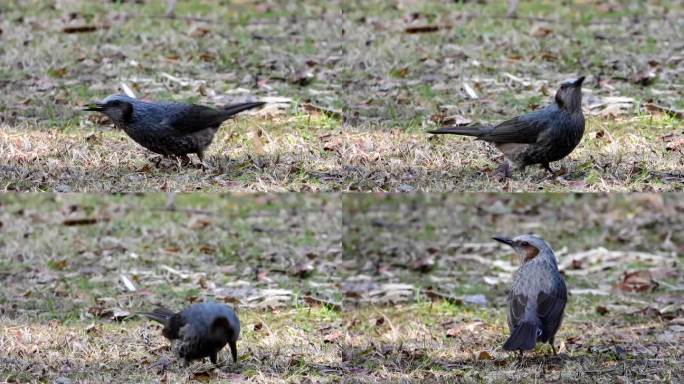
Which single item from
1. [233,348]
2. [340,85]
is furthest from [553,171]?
[233,348]

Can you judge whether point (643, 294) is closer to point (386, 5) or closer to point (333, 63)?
point (333, 63)

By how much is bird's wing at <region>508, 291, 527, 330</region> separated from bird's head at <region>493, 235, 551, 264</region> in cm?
51

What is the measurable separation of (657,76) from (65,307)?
19.1 ft

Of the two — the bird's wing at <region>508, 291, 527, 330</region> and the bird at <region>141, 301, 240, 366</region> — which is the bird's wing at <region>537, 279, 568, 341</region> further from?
the bird at <region>141, 301, 240, 366</region>

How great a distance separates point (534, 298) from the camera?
6.58 meters

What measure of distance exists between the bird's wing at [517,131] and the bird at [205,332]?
2459mm

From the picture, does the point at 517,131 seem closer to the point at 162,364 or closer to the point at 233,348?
the point at 233,348

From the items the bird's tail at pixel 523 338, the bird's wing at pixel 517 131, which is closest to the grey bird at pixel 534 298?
the bird's tail at pixel 523 338

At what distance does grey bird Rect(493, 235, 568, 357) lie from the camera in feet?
20.5

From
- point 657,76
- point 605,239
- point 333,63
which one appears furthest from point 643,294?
point 333,63

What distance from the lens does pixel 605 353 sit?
21.9 ft

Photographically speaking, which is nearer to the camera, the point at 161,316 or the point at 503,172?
the point at 161,316

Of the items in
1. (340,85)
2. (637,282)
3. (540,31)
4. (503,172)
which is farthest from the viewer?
(540,31)

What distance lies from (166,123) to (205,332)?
183 cm
